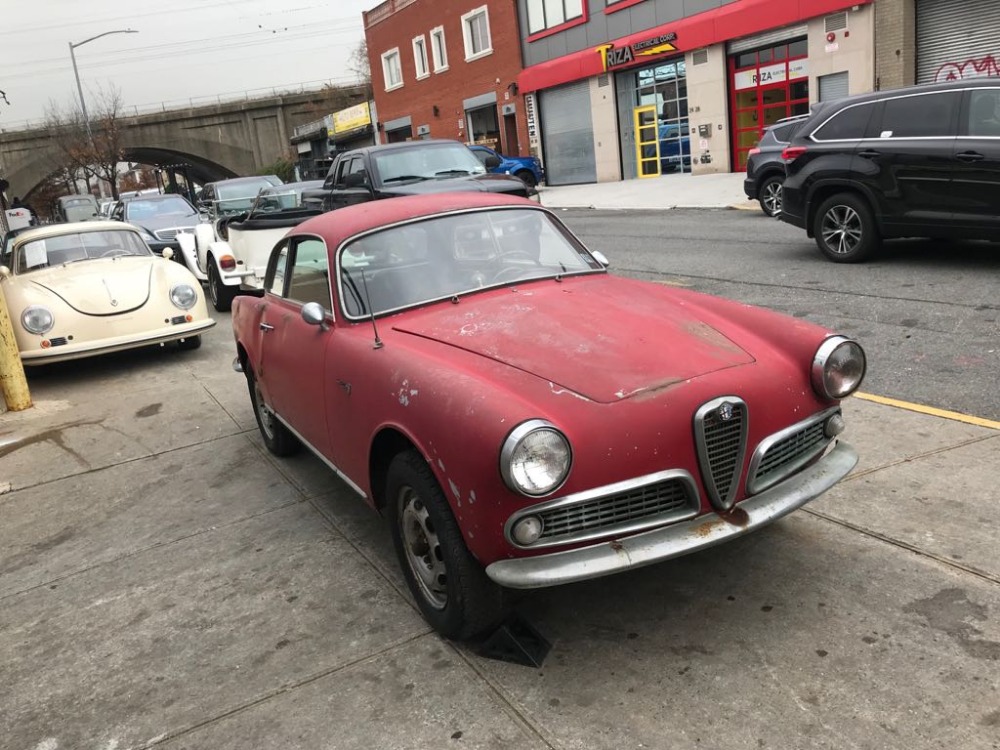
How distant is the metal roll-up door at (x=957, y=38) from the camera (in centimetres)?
1709

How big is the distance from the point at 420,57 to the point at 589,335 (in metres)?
38.7

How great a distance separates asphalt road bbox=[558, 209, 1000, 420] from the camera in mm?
5613

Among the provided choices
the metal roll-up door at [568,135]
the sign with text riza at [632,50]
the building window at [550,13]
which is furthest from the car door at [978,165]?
the building window at [550,13]

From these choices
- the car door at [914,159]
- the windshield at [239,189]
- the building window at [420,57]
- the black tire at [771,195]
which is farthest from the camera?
the building window at [420,57]

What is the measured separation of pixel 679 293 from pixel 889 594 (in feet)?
5.56

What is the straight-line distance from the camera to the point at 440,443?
114 inches

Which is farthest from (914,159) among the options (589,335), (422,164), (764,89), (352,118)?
(352,118)

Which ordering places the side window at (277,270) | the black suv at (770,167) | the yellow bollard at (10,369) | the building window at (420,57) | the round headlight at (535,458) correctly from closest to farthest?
the round headlight at (535,458), the side window at (277,270), the yellow bollard at (10,369), the black suv at (770,167), the building window at (420,57)

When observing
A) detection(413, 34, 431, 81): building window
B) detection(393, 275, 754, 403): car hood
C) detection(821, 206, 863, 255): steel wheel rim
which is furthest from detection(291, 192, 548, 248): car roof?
detection(413, 34, 431, 81): building window

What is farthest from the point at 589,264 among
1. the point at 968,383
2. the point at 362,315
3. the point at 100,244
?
the point at 100,244

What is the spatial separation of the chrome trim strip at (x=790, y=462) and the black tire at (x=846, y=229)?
21.0ft

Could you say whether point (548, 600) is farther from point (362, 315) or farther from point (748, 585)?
point (362, 315)

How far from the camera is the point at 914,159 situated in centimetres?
848

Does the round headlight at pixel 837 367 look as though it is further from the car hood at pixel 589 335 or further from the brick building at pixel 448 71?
the brick building at pixel 448 71
